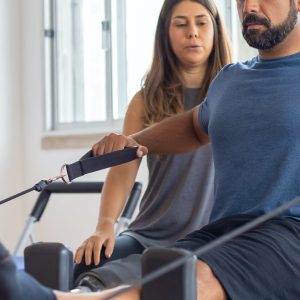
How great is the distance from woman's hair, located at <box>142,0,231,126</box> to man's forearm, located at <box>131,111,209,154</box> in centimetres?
22

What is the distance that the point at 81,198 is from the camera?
377 centimetres

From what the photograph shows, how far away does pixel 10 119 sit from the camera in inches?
162

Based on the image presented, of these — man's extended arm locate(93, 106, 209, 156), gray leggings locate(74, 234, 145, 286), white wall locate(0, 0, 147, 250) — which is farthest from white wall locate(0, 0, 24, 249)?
man's extended arm locate(93, 106, 209, 156)

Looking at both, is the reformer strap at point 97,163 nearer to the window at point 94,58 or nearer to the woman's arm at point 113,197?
the woman's arm at point 113,197

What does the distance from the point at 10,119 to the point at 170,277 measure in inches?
124

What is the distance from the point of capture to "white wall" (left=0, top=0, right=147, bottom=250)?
4.05 meters

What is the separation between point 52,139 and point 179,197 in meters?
2.18

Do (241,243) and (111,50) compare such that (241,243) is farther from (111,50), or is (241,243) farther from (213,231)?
(111,50)

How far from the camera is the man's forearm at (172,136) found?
5.50ft

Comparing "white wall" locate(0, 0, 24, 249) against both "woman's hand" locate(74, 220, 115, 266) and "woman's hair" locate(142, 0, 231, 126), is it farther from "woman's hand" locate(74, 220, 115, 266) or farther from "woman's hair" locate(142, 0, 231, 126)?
"woman's hand" locate(74, 220, 115, 266)

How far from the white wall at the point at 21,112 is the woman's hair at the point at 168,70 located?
2.06 m

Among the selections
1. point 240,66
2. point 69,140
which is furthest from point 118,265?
point 69,140

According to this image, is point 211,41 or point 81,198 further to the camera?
point 81,198

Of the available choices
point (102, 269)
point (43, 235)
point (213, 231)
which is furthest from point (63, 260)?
point (43, 235)
